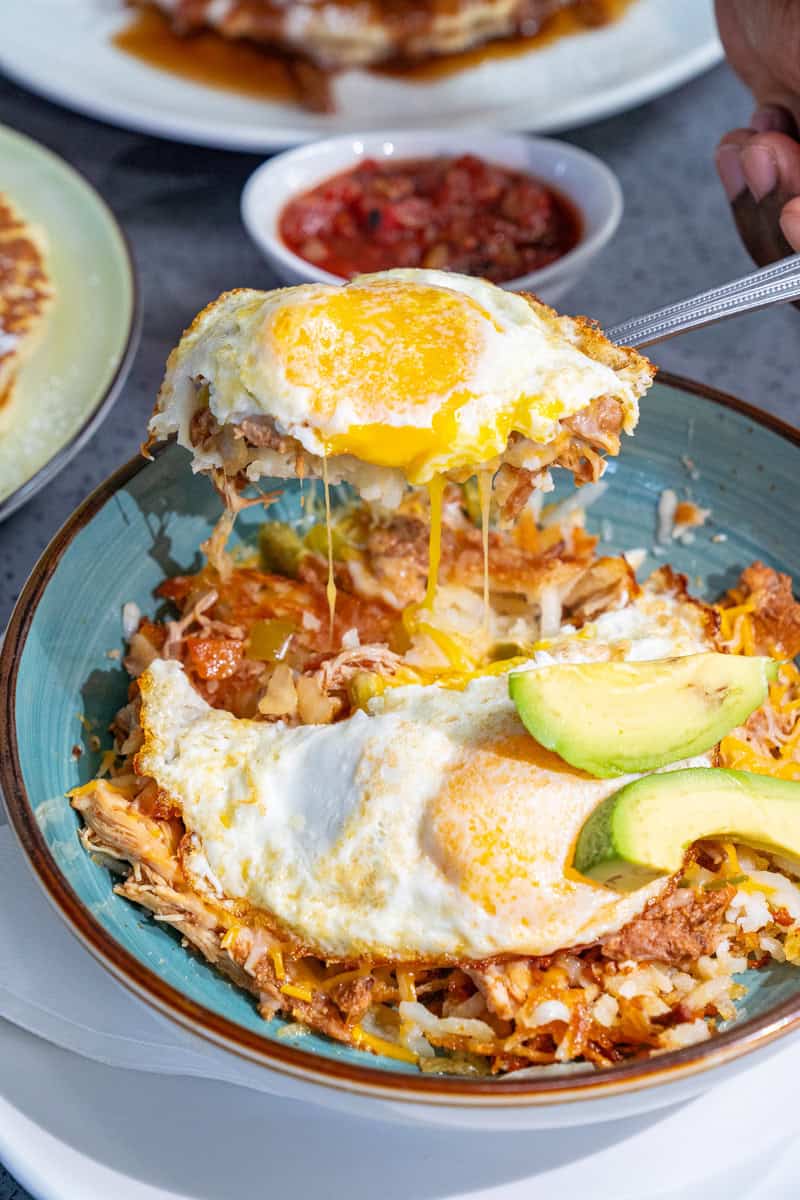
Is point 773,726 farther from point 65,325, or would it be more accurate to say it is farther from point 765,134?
point 65,325

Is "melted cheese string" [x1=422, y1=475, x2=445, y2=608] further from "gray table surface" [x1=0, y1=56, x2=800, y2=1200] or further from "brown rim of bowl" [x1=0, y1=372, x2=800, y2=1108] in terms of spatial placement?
"gray table surface" [x1=0, y1=56, x2=800, y2=1200]

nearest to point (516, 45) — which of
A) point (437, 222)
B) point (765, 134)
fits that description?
point (437, 222)

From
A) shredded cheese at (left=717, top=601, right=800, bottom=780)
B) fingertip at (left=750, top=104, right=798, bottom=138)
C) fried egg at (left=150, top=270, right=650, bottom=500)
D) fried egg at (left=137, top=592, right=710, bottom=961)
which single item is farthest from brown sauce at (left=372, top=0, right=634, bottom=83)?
fried egg at (left=137, top=592, right=710, bottom=961)

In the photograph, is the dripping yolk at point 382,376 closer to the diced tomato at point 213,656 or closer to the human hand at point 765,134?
the diced tomato at point 213,656

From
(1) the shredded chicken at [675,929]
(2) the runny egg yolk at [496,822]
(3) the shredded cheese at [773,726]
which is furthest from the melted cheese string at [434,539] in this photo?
(1) the shredded chicken at [675,929]

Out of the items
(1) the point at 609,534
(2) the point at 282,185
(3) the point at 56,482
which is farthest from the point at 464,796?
(2) the point at 282,185

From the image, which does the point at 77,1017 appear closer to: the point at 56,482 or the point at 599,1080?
the point at 599,1080

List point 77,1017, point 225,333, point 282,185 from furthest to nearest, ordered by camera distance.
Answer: point 282,185 → point 225,333 → point 77,1017
